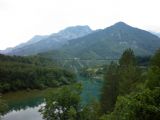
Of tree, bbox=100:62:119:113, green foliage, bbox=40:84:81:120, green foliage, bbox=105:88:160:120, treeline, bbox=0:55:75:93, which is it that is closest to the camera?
green foliage, bbox=105:88:160:120

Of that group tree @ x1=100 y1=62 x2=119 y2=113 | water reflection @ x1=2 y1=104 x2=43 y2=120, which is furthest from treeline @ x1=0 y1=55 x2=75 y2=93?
tree @ x1=100 y1=62 x2=119 y2=113

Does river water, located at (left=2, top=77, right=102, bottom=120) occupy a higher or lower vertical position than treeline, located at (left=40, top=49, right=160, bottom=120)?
lower

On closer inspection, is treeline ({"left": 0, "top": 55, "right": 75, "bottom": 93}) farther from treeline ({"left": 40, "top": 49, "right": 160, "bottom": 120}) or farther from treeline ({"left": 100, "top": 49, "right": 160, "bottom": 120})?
treeline ({"left": 100, "top": 49, "right": 160, "bottom": 120})

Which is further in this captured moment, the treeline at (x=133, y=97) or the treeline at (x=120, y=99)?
the treeline at (x=120, y=99)

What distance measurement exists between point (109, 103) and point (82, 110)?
6.88m

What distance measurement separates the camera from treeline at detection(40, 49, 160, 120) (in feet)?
58.5

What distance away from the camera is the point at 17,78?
456 feet

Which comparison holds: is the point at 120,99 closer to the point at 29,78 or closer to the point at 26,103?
the point at 26,103

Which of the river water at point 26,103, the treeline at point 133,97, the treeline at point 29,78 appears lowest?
the river water at point 26,103

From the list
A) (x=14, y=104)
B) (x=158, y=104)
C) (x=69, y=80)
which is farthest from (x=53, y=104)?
(x=69, y=80)

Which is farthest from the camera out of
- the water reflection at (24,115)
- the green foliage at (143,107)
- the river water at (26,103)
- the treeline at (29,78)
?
the treeline at (29,78)

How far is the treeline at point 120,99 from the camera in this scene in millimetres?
17828

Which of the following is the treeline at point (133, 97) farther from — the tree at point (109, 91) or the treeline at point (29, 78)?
the treeline at point (29, 78)

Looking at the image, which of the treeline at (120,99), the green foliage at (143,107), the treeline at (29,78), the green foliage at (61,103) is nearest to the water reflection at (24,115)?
the treeline at (120,99)
